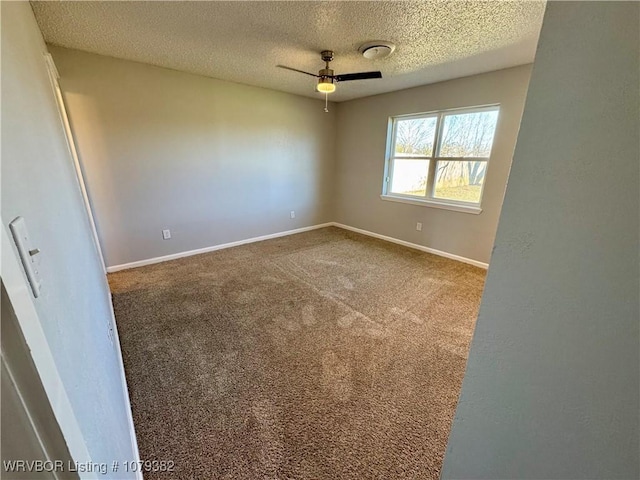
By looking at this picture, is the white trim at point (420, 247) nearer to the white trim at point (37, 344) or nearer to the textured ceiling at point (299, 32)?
the textured ceiling at point (299, 32)

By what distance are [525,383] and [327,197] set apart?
485cm

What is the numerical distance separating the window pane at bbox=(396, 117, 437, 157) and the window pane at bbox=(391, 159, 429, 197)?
150 millimetres

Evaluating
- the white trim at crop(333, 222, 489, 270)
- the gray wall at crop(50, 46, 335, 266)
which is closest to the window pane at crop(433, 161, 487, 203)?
the white trim at crop(333, 222, 489, 270)

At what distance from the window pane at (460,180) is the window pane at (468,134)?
132mm

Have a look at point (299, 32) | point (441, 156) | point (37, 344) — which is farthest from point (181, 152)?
point (37, 344)

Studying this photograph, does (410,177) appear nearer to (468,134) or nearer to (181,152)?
(468,134)

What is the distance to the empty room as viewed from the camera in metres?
0.46

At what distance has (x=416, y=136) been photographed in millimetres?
3979

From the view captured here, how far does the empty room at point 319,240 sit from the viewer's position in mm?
459

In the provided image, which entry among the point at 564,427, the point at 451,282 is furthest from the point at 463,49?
the point at 564,427

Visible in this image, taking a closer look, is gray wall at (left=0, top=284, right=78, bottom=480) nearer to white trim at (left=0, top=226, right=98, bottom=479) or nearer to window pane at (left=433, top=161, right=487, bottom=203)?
white trim at (left=0, top=226, right=98, bottom=479)

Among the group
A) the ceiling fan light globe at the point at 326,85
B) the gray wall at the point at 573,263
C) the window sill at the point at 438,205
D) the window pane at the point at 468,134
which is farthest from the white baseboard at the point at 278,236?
the gray wall at the point at 573,263

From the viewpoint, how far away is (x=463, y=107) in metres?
3.33

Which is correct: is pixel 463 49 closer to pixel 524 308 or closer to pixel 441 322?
pixel 441 322
